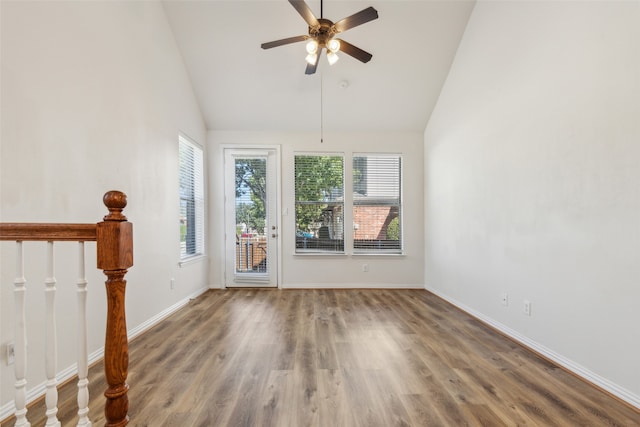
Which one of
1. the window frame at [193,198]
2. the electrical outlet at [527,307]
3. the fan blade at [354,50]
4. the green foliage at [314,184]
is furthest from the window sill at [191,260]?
the electrical outlet at [527,307]

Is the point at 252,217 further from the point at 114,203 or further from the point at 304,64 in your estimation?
the point at 114,203

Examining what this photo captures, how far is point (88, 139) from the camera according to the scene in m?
2.23

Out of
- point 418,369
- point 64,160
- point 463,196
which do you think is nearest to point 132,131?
point 64,160

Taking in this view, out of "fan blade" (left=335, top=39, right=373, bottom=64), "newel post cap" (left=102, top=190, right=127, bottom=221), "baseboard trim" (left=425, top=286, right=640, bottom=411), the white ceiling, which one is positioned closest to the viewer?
"newel post cap" (left=102, top=190, right=127, bottom=221)

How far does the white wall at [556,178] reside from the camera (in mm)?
1819

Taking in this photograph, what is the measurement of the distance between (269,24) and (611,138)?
3.40 m

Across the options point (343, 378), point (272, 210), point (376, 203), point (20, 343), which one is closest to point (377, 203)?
point (376, 203)

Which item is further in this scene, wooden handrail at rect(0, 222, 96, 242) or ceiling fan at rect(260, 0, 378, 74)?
ceiling fan at rect(260, 0, 378, 74)

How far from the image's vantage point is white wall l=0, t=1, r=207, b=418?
168 centimetres

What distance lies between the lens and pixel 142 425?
1569mm

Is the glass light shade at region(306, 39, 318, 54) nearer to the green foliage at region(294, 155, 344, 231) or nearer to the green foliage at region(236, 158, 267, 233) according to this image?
the green foliage at region(294, 155, 344, 231)

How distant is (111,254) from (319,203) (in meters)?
3.82

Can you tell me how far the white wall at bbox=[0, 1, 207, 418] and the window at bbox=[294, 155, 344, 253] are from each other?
1.88m

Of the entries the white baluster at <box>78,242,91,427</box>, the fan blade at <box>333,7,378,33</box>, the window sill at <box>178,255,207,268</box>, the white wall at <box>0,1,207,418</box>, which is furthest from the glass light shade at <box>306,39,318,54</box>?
the window sill at <box>178,255,207,268</box>
